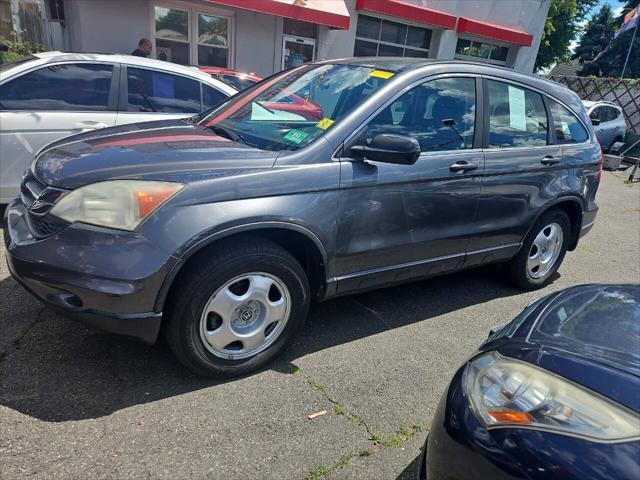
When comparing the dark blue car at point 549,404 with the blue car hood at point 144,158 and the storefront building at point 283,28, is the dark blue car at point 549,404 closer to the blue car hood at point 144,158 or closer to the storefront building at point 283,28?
the blue car hood at point 144,158

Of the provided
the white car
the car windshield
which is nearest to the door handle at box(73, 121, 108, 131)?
the white car

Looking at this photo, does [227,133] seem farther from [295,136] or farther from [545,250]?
[545,250]

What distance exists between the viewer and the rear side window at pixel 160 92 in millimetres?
5000

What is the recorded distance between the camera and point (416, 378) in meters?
3.00

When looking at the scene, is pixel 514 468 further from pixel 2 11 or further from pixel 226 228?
pixel 2 11

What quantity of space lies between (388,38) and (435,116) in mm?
12660

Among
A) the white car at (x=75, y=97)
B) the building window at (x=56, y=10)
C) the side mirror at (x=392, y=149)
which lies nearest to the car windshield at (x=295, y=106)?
the side mirror at (x=392, y=149)

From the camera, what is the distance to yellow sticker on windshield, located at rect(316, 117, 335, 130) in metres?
2.92

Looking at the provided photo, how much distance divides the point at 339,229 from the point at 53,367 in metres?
1.76

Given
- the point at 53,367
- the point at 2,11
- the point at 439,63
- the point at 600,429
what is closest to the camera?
the point at 600,429

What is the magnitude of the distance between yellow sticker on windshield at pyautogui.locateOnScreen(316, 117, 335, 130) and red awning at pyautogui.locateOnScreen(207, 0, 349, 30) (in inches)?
315

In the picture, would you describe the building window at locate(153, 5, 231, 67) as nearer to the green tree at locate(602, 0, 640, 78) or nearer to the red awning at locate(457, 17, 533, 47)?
the red awning at locate(457, 17, 533, 47)

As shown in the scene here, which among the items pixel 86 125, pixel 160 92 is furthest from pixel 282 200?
pixel 160 92

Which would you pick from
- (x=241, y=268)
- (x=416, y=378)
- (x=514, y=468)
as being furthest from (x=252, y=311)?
(x=514, y=468)
